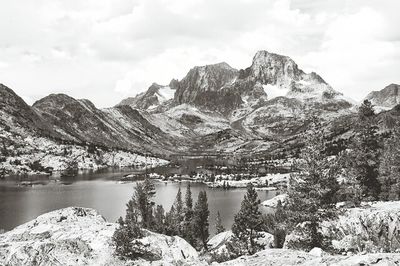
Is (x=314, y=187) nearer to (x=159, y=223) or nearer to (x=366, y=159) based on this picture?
(x=366, y=159)

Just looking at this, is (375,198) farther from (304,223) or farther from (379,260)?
(379,260)

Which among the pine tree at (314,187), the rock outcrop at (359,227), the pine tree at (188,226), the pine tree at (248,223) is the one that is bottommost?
the pine tree at (188,226)

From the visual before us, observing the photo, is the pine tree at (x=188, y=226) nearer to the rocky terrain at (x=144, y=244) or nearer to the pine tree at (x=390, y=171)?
the rocky terrain at (x=144, y=244)

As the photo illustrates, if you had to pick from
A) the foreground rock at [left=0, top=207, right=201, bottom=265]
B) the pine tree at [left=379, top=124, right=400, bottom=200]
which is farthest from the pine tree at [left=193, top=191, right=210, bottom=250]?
the foreground rock at [left=0, top=207, right=201, bottom=265]

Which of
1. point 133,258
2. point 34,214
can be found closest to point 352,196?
point 133,258

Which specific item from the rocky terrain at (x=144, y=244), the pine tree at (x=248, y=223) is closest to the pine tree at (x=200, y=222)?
the pine tree at (x=248, y=223)

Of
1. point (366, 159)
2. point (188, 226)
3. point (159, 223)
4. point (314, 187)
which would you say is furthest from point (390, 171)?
point (159, 223)

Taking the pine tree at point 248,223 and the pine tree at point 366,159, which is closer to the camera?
the pine tree at point 366,159
